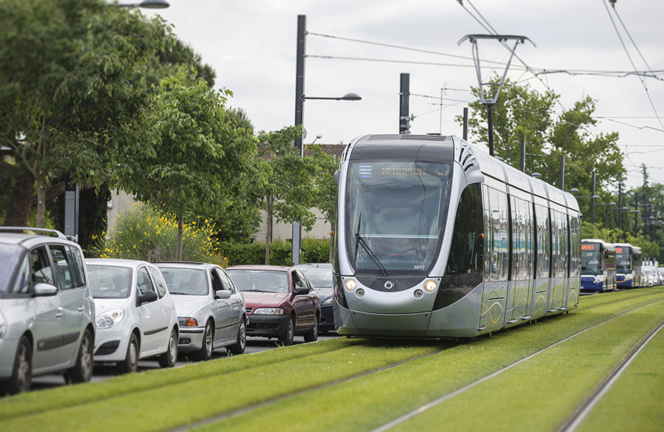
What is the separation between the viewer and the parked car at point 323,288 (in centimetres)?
2519

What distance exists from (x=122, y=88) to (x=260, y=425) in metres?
7.63

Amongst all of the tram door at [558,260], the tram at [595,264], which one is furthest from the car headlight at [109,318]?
the tram at [595,264]

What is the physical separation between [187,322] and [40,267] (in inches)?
210

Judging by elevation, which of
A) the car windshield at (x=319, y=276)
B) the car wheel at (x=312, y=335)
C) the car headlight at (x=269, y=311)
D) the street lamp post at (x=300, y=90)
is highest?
the street lamp post at (x=300, y=90)

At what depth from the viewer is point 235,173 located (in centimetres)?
2669

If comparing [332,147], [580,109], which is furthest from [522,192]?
[332,147]

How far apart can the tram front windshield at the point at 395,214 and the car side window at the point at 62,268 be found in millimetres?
6517

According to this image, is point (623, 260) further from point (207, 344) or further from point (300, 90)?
point (207, 344)

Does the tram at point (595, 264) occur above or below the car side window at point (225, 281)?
above

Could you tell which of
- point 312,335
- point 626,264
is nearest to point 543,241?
point 312,335

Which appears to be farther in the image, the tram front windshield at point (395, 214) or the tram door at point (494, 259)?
the tram door at point (494, 259)

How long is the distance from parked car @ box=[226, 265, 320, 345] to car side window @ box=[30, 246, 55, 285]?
8886mm

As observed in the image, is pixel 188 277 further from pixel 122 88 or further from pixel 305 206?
pixel 305 206

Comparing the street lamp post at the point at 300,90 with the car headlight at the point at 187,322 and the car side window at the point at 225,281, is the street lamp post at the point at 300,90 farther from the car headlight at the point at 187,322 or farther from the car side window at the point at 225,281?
the car headlight at the point at 187,322
